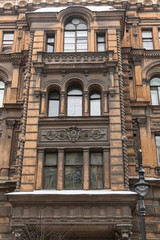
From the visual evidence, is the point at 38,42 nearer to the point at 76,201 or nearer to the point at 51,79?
the point at 51,79

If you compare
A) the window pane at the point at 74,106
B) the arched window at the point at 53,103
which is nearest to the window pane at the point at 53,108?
the arched window at the point at 53,103

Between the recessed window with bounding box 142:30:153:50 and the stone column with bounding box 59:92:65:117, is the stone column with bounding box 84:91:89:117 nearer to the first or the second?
the stone column with bounding box 59:92:65:117

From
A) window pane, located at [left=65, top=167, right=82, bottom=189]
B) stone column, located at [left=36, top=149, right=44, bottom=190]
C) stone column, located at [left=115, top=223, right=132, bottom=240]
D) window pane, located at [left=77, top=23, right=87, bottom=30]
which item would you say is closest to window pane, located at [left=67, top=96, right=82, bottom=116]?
stone column, located at [left=36, top=149, right=44, bottom=190]

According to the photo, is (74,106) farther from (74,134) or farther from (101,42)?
(101,42)

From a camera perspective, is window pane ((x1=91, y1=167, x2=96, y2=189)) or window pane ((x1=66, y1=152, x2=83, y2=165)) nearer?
window pane ((x1=91, y1=167, x2=96, y2=189))

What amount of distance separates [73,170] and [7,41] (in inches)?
496

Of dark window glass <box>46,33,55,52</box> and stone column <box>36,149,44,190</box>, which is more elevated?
dark window glass <box>46,33,55,52</box>

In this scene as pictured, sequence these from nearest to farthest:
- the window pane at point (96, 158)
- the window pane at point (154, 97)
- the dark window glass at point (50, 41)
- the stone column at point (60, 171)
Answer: the stone column at point (60, 171), the window pane at point (96, 158), the dark window glass at point (50, 41), the window pane at point (154, 97)

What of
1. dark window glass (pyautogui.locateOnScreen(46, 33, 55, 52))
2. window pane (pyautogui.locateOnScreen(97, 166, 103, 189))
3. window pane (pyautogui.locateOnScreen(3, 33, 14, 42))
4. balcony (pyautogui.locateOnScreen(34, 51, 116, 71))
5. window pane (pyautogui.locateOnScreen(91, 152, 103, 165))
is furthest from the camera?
window pane (pyautogui.locateOnScreen(3, 33, 14, 42))

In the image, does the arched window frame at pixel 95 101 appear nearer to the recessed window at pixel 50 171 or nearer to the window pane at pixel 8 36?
the recessed window at pixel 50 171

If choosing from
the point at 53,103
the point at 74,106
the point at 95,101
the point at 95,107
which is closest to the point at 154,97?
the point at 95,101

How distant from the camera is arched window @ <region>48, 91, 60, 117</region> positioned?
19250 mm

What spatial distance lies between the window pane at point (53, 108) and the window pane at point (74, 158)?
2.72 metres

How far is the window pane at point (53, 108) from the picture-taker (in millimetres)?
19219
